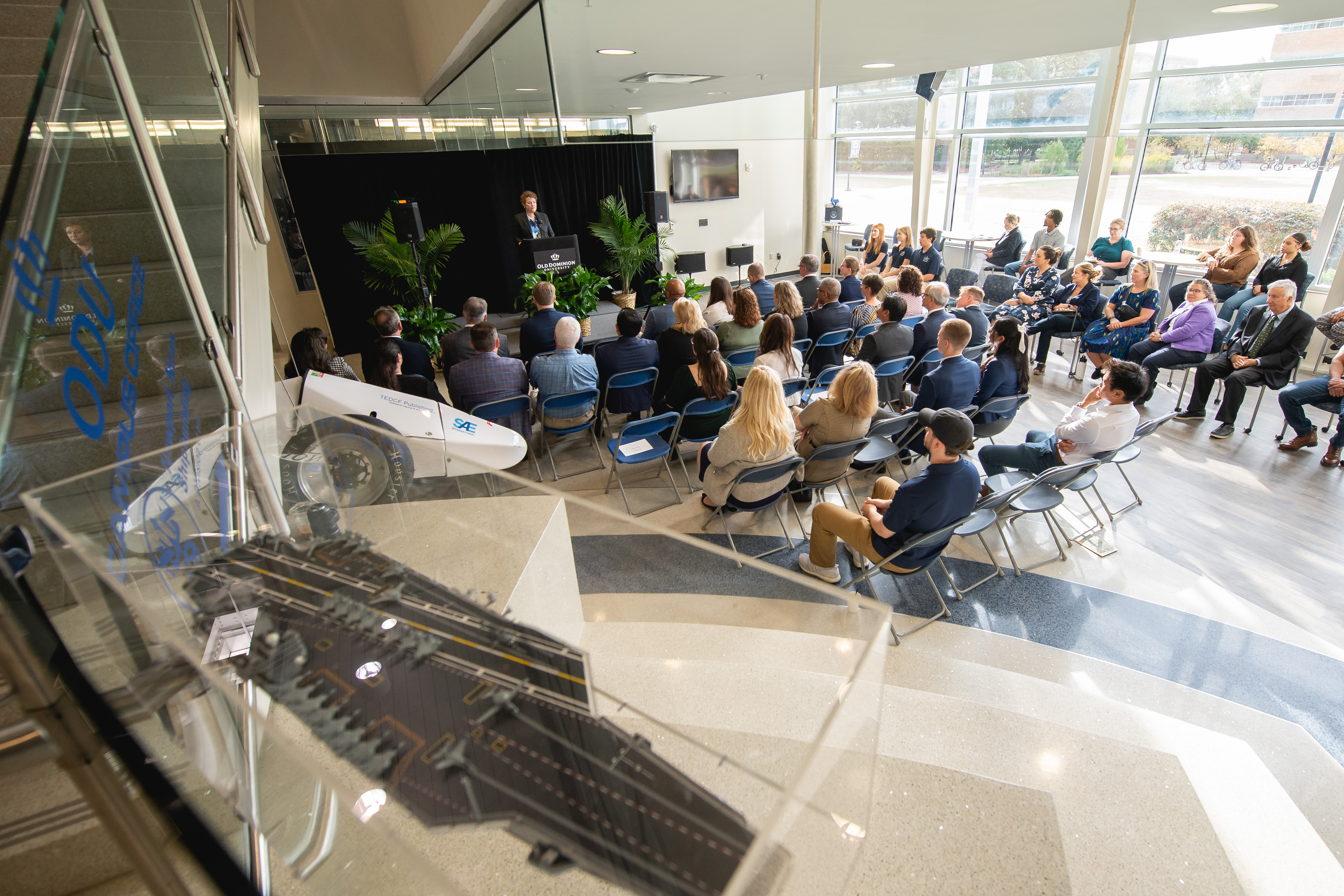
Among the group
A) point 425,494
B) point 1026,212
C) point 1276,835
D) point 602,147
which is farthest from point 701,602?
point 602,147

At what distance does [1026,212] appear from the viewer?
29.3ft

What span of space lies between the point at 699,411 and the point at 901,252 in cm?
502

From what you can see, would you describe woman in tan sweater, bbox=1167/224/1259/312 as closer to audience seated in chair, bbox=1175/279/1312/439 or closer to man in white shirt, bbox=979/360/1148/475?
audience seated in chair, bbox=1175/279/1312/439

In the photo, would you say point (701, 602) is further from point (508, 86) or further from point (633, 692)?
point (508, 86)

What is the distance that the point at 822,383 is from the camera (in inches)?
206

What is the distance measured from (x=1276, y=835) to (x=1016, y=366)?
319 centimetres

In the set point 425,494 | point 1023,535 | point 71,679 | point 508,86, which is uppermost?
point 508,86

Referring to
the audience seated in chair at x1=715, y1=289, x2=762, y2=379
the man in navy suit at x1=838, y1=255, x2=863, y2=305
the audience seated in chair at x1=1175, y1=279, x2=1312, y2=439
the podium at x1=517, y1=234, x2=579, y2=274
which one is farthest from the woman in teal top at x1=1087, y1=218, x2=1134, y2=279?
the podium at x1=517, y1=234, x2=579, y2=274

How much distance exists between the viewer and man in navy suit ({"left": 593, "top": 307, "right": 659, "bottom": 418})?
4.88m

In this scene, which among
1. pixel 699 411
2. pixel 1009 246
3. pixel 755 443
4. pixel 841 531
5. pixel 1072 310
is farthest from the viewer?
pixel 1009 246

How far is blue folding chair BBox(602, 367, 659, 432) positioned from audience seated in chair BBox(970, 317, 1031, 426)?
94.6 inches

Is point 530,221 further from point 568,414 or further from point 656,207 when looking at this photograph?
point 568,414

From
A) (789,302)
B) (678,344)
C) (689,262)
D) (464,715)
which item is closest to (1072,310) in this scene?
(789,302)

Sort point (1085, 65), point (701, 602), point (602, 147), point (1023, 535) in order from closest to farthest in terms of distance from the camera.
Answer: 1. point (701, 602)
2. point (1023, 535)
3. point (1085, 65)
4. point (602, 147)
